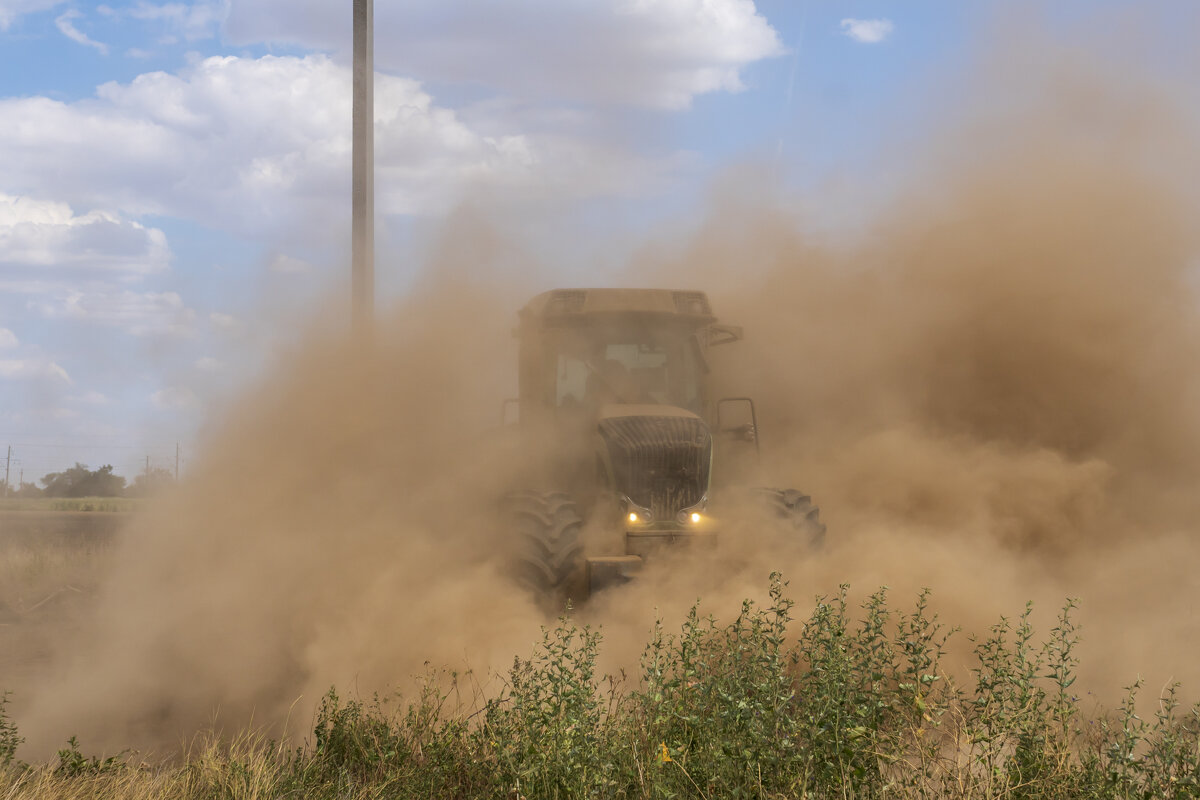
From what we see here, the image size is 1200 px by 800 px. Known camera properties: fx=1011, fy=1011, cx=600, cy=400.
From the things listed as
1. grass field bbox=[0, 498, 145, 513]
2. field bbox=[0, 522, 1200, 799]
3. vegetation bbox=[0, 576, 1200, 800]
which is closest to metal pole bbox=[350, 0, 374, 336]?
field bbox=[0, 522, 1200, 799]

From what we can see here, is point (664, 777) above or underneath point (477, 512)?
underneath

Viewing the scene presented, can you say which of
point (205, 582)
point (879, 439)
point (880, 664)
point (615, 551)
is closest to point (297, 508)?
point (205, 582)

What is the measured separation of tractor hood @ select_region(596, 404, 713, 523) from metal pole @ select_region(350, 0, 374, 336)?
3.82 metres

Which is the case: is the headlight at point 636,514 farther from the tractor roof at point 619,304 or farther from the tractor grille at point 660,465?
the tractor roof at point 619,304

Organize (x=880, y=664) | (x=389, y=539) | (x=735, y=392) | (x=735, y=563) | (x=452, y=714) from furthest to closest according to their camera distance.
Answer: (x=735, y=392), (x=389, y=539), (x=735, y=563), (x=452, y=714), (x=880, y=664)

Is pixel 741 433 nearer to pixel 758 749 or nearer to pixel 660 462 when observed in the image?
pixel 660 462

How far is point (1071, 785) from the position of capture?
183 inches

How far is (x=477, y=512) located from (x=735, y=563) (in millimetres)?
2627

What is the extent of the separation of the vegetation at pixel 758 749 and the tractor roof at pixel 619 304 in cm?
505

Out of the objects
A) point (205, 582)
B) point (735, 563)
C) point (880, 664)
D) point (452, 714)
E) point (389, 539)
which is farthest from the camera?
point (205, 582)

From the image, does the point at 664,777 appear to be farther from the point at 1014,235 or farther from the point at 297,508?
the point at 1014,235

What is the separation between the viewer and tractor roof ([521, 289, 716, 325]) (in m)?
10.5

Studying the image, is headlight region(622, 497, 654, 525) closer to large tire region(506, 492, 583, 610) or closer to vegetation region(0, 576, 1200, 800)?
large tire region(506, 492, 583, 610)

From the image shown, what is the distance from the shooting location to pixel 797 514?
32.3ft
